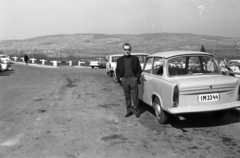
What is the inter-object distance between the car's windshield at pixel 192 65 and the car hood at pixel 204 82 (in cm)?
42

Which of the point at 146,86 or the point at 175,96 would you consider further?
the point at 146,86

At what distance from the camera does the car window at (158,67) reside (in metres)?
5.91

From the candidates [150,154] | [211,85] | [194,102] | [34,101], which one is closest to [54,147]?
[150,154]

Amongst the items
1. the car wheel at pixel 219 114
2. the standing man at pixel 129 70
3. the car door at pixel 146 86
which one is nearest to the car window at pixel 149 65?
the car door at pixel 146 86

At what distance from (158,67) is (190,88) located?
133cm

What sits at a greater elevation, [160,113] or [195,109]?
[195,109]

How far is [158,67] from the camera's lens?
610cm

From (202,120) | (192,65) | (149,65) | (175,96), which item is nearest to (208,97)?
(175,96)

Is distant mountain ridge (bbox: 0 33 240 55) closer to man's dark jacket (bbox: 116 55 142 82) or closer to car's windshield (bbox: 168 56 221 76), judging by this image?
car's windshield (bbox: 168 56 221 76)

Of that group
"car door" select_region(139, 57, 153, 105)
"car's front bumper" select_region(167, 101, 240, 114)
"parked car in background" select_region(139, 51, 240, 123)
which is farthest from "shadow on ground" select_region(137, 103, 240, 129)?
"car door" select_region(139, 57, 153, 105)

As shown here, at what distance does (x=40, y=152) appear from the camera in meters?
4.11

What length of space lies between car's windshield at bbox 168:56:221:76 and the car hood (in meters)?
0.42

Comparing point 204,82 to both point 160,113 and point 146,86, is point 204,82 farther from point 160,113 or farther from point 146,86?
point 146,86

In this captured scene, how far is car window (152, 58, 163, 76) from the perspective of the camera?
19.4 ft
